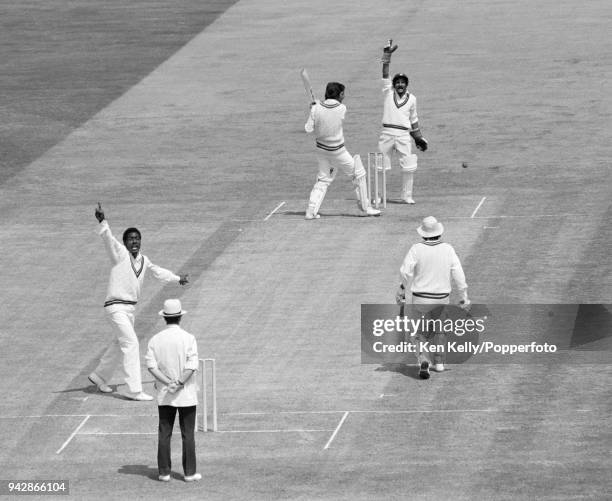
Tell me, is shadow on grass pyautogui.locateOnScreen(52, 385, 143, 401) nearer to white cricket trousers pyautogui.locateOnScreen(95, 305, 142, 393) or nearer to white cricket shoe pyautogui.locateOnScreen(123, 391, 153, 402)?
white cricket shoe pyautogui.locateOnScreen(123, 391, 153, 402)

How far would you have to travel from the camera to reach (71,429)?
2109 centimetres

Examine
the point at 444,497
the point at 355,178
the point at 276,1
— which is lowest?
the point at 444,497

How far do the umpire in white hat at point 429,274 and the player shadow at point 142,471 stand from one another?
413cm

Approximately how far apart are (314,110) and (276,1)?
24350 mm

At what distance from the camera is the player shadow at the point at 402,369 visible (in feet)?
73.6

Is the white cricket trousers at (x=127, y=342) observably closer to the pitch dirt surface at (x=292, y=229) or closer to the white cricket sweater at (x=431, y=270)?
the pitch dirt surface at (x=292, y=229)

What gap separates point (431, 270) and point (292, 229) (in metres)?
8.21

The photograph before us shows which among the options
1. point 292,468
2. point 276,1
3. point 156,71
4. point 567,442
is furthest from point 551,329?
point 276,1

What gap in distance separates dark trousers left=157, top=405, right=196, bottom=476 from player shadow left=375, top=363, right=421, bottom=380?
13.6 ft

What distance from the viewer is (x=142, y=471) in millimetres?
19578

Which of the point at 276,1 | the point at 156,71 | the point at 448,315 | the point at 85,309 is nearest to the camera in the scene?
the point at 448,315

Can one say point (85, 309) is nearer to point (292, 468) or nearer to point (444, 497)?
point (292, 468)

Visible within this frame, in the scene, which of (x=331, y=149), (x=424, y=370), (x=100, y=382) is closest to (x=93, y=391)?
(x=100, y=382)

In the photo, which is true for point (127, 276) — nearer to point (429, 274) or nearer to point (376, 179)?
point (429, 274)
